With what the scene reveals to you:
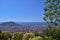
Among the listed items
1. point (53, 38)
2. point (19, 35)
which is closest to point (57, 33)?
point (53, 38)

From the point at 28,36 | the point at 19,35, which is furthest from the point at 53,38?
the point at 19,35

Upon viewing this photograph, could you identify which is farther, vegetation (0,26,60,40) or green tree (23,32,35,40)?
green tree (23,32,35,40)

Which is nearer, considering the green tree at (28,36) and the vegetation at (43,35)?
the vegetation at (43,35)

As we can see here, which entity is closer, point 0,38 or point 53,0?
point 53,0

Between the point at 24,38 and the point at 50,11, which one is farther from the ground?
the point at 50,11

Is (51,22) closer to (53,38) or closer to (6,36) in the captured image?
(53,38)

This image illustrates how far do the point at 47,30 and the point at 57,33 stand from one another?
571mm

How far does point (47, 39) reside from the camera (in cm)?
966

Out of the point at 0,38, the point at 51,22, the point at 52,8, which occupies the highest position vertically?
the point at 52,8

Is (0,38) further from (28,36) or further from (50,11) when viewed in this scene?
(50,11)

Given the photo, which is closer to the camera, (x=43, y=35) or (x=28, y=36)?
(x=43, y=35)

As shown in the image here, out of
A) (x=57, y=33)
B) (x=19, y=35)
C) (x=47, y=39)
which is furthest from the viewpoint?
(x=19, y=35)

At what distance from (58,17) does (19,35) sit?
257cm

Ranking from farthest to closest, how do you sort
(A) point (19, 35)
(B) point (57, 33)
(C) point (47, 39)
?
1. (A) point (19, 35)
2. (B) point (57, 33)
3. (C) point (47, 39)
